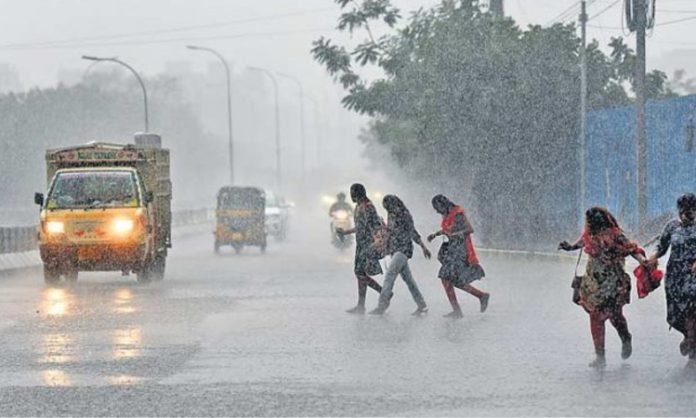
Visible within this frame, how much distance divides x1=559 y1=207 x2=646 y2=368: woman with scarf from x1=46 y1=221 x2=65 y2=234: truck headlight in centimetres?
1441

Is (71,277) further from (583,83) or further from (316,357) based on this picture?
(583,83)

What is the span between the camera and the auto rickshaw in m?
Answer: 42.7

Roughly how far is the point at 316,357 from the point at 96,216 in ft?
41.9

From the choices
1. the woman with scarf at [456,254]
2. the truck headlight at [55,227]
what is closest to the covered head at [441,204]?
the woman with scarf at [456,254]

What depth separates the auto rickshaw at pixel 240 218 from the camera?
42.7m

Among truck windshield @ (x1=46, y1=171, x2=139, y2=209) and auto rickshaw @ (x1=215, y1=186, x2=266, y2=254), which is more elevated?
truck windshield @ (x1=46, y1=171, x2=139, y2=209)

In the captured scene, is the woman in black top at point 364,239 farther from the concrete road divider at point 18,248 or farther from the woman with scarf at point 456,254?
the concrete road divider at point 18,248

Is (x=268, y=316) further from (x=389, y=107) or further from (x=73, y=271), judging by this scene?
(x=389, y=107)

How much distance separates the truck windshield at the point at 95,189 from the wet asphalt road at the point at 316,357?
2.05 metres

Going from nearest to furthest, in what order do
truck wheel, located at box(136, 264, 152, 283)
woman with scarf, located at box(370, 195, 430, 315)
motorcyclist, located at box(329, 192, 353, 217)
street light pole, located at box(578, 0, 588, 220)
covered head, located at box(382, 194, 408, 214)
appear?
covered head, located at box(382, 194, 408, 214) → woman with scarf, located at box(370, 195, 430, 315) → truck wheel, located at box(136, 264, 152, 283) → street light pole, located at box(578, 0, 588, 220) → motorcyclist, located at box(329, 192, 353, 217)

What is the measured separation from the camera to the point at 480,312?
20172 millimetres

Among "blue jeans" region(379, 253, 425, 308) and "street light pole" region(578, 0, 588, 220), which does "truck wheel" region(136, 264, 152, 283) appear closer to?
"blue jeans" region(379, 253, 425, 308)

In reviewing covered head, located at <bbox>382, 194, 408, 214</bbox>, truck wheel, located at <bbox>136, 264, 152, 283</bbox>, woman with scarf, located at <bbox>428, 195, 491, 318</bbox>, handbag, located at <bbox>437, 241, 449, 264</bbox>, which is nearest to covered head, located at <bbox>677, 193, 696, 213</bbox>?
woman with scarf, located at <bbox>428, 195, 491, 318</bbox>

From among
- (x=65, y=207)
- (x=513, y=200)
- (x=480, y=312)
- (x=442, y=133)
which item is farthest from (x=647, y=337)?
(x=442, y=133)
